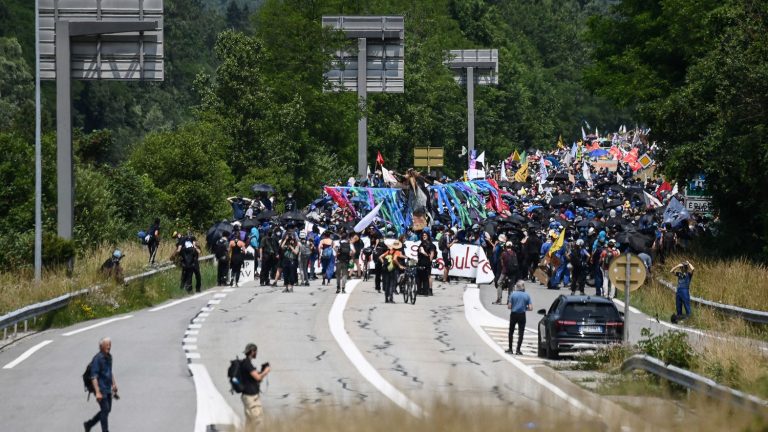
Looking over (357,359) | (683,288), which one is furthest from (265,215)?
(357,359)

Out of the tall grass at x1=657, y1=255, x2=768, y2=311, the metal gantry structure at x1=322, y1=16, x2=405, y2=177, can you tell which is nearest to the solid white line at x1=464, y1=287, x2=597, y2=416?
the tall grass at x1=657, y1=255, x2=768, y2=311

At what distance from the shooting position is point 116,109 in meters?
147

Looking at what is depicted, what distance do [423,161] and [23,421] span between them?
2773 inches

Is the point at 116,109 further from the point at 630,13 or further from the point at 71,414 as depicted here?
the point at 71,414

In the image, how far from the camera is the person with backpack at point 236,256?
40.8 meters

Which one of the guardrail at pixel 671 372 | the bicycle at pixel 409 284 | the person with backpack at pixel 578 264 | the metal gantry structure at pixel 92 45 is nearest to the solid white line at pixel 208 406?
the guardrail at pixel 671 372

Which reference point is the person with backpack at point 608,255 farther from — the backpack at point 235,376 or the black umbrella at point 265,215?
the backpack at point 235,376

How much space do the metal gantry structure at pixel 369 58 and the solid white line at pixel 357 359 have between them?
3299 centimetres

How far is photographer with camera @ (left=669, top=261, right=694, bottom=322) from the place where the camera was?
32938 millimetres

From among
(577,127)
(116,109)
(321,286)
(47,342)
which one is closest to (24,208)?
(321,286)

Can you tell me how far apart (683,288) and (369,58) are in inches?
1619

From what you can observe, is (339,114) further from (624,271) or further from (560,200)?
(624,271)

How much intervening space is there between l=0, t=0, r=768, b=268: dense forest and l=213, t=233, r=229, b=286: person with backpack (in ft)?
16.6

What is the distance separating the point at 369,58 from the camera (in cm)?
7288
